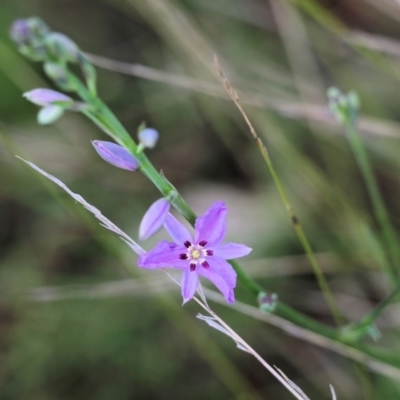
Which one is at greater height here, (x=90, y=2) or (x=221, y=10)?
(x=90, y=2)

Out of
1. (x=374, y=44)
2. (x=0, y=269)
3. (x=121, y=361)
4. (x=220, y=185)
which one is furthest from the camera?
(x=220, y=185)

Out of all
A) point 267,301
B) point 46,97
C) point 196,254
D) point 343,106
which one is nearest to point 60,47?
point 46,97

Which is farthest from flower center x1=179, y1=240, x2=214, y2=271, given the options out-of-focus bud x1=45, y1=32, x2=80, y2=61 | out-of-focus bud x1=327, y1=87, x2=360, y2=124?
out-of-focus bud x1=327, y1=87, x2=360, y2=124

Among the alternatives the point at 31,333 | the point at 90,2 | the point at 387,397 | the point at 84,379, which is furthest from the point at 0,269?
the point at 387,397

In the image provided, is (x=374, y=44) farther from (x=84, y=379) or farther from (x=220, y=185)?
(x=84, y=379)

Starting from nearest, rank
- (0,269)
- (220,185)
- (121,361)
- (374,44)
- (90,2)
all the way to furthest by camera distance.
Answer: (374,44)
(121,361)
(0,269)
(220,185)
(90,2)

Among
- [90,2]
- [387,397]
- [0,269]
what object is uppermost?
[90,2]

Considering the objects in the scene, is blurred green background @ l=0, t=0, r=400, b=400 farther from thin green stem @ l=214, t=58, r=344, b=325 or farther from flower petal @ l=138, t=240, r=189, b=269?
flower petal @ l=138, t=240, r=189, b=269
